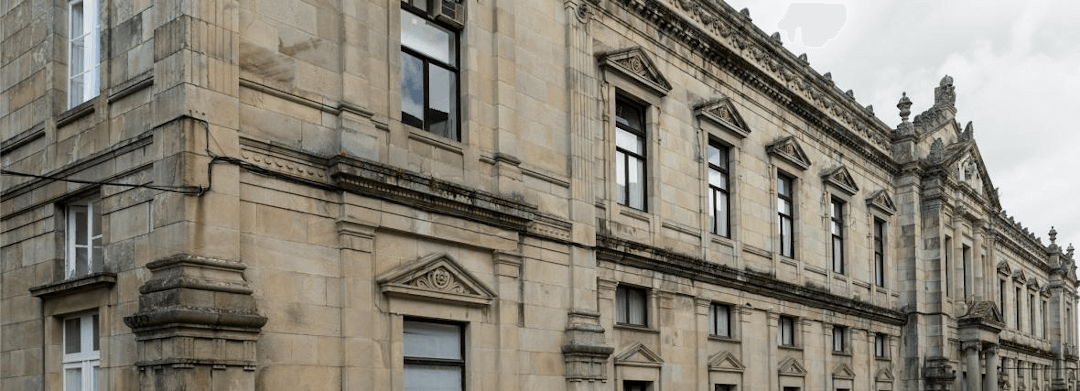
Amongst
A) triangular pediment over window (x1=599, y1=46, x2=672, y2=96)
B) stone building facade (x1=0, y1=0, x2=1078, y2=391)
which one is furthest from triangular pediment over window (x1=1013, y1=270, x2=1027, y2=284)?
triangular pediment over window (x1=599, y1=46, x2=672, y2=96)

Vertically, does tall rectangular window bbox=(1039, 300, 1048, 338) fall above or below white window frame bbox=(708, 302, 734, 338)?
below

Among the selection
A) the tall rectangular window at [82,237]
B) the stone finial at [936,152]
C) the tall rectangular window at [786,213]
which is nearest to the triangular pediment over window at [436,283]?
the tall rectangular window at [82,237]

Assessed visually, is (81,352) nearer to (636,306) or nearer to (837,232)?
(636,306)

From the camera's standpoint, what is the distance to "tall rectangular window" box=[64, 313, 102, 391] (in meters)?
12.6

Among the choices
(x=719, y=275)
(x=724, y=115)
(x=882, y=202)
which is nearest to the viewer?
(x=719, y=275)

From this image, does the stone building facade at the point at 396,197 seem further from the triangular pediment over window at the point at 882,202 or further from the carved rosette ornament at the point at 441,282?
the triangular pediment over window at the point at 882,202

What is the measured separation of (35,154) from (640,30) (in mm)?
A: 10864

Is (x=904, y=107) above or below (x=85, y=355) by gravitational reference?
above

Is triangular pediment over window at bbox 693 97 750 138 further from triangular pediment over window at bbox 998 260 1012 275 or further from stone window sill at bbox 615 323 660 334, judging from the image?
triangular pediment over window at bbox 998 260 1012 275

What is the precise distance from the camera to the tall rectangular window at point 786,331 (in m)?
25.3

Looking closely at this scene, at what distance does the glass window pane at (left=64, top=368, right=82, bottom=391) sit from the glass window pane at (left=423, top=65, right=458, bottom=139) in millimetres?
5474

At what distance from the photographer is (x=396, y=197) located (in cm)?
1398

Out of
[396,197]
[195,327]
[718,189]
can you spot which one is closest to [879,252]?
[718,189]

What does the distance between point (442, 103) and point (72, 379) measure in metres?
6.05
